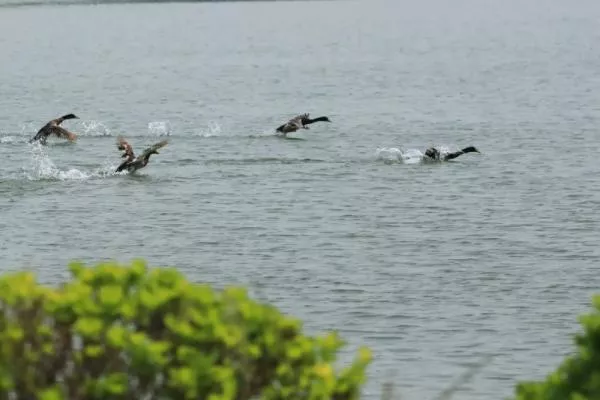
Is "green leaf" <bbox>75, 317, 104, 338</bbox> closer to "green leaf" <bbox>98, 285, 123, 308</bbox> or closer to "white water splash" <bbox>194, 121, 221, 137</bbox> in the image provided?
"green leaf" <bbox>98, 285, 123, 308</bbox>

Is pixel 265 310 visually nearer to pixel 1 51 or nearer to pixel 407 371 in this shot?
pixel 407 371

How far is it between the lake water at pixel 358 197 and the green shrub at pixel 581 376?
1689mm

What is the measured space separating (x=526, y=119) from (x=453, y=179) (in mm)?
10782

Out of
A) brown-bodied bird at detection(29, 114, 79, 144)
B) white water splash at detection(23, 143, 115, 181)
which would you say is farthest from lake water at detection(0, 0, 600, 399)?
brown-bodied bird at detection(29, 114, 79, 144)

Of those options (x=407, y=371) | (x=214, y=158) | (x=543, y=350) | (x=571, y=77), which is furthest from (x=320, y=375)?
(x=571, y=77)

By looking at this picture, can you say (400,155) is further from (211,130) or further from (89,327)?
(89,327)

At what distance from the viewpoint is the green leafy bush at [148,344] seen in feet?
20.0

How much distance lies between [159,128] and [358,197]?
473 inches

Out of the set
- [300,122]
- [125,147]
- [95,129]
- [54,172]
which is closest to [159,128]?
[95,129]

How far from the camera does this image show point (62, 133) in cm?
3125

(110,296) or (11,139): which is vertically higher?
(110,296)

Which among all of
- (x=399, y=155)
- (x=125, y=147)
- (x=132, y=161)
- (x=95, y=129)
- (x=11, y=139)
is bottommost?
(x=95, y=129)

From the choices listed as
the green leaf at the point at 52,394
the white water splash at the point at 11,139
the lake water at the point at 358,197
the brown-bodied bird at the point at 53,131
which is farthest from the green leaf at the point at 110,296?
the white water splash at the point at 11,139

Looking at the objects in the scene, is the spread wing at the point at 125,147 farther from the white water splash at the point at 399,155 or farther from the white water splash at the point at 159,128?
the white water splash at the point at 159,128
